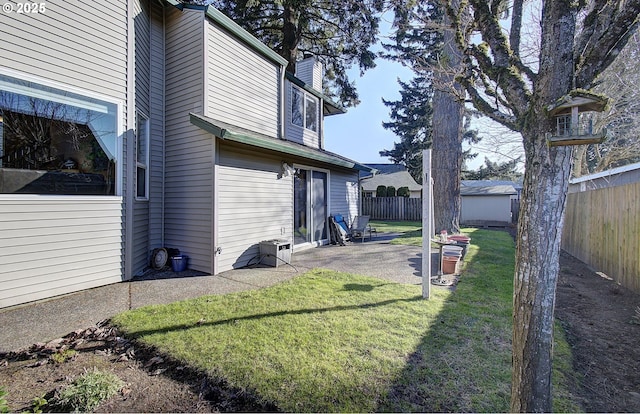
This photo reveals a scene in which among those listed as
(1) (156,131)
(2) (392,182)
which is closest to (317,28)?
(1) (156,131)

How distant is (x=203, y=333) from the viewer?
320cm

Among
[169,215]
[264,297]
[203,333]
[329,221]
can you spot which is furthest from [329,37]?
[203,333]

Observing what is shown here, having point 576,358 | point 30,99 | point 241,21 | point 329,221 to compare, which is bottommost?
point 576,358

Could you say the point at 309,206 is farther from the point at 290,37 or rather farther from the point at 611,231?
the point at 290,37

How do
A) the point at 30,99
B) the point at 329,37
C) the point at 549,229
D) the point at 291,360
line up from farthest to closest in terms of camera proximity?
the point at 329,37 → the point at 30,99 → the point at 291,360 → the point at 549,229

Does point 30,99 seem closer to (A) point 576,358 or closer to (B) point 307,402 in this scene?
(B) point 307,402

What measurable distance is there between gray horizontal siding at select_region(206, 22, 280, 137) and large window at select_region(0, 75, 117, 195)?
6.33ft

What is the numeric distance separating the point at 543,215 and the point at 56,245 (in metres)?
5.79

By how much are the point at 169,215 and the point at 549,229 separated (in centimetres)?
646

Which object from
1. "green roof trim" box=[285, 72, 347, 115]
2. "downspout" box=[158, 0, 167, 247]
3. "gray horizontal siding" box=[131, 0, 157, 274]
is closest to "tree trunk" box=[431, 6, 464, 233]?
"green roof trim" box=[285, 72, 347, 115]

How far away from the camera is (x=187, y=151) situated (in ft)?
19.9

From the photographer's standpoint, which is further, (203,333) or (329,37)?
(329,37)

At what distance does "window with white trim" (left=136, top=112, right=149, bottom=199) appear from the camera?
→ 5648 mm

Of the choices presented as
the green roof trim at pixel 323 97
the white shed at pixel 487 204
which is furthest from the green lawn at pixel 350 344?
the white shed at pixel 487 204
